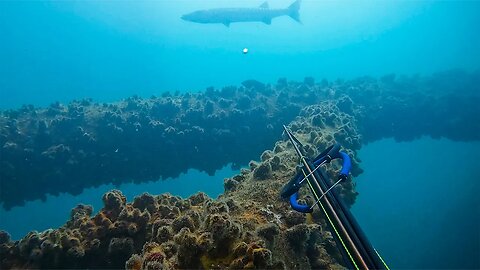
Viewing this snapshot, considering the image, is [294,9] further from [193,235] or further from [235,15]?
[193,235]

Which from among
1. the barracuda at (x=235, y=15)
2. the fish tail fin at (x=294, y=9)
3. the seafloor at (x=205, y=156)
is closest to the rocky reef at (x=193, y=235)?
the seafloor at (x=205, y=156)

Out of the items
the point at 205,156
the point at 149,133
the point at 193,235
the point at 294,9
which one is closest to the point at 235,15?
the point at 294,9

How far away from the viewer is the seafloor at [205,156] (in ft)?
12.3

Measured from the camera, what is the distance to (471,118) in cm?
1733

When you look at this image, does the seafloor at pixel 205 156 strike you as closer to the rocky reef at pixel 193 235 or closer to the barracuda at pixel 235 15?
the rocky reef at pixel 193 235

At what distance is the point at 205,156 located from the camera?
1289cm

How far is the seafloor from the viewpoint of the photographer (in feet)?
12.3

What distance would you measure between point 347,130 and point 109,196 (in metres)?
7.98

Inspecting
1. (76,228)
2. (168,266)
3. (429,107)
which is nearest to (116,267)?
(76,228)

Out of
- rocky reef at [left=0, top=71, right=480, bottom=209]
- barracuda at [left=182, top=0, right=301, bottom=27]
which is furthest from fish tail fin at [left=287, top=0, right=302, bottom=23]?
rocky reef at [left=0, top=71, right=480, bottom=209]

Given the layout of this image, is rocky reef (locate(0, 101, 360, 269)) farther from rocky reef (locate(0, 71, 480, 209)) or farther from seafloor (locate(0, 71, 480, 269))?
rocky reef (locate(0, 71, 480, 209))

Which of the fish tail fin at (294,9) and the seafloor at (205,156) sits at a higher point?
the fish tail fin at (294,9)

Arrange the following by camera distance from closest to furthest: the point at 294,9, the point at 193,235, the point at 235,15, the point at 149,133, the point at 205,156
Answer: the point at 193,235
the point at 149,133
the point at 205,156
the point at 294,9
the point at 235,15

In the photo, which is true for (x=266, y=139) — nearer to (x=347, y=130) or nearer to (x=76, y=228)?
(x=347, y=130)
